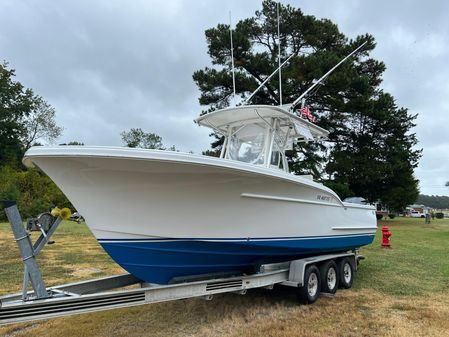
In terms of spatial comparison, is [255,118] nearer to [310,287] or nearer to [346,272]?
[310,287]

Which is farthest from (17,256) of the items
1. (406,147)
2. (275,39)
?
(406,147)

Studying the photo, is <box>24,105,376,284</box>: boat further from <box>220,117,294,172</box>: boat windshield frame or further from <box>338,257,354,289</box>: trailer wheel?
<box>338,257,354,289</box>: trailer wheel

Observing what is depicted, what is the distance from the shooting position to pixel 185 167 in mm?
4113

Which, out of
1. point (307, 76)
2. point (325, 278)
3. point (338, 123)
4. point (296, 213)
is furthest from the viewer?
point (338, 123)

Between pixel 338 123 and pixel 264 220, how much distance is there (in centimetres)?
2293

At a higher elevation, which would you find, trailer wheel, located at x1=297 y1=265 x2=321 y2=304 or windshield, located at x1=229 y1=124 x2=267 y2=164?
windshield, located at x1=229 y1=124 x2=267 y2=164

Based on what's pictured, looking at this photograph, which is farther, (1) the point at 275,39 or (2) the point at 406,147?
(2) the point at 406,147

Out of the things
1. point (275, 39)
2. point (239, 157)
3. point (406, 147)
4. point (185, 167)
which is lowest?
point (185, 167)

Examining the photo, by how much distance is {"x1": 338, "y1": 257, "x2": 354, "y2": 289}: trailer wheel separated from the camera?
6852 millimetres

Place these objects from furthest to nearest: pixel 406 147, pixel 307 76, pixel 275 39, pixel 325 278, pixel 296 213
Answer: pixel 406 147 < pixel 275 39 < pixel 307 76 < pixel 325 278 < pixel 296 213

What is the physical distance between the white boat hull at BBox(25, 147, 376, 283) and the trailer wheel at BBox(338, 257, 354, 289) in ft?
6.69

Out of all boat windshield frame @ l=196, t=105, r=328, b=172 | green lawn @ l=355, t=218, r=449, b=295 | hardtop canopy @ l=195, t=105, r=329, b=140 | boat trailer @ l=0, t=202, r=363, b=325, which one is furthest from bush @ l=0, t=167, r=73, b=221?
boat trailer @ l=0, t=202, r=363, b=325

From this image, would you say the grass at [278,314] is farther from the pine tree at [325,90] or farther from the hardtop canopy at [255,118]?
the pine tree at [325,90]

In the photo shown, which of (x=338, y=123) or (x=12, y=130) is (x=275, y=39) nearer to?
(x=338, y=123)
